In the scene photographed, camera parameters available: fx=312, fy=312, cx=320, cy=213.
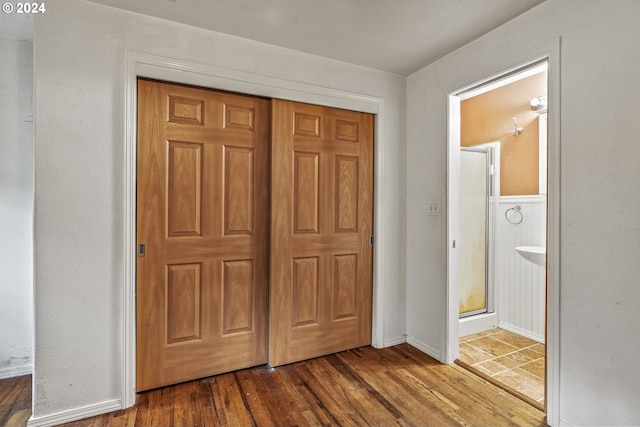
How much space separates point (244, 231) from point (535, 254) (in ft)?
7.80

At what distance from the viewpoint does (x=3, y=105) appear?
7.25 ft

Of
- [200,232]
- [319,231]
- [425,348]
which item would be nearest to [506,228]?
[425,348]

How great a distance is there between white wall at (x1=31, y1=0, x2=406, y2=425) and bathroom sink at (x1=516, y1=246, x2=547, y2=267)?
10.1 feet

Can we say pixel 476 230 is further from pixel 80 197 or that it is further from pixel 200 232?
pixel 80 197

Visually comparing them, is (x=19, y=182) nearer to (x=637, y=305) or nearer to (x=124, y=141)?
(x=124, y=141)

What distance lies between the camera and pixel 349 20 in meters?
1.98

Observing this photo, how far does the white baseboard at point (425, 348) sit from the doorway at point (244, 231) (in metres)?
0.42

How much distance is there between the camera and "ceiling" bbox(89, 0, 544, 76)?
1.82 metres

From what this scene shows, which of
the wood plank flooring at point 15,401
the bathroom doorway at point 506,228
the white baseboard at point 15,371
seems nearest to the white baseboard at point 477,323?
the bathroom doorway at point 506,228

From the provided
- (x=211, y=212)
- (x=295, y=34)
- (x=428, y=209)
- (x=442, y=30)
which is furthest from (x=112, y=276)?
(x=442, y=30)

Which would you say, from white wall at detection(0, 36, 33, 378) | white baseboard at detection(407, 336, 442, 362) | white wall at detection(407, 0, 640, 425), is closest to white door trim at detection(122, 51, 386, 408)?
white wall at detection(0, 36, 33, 378)

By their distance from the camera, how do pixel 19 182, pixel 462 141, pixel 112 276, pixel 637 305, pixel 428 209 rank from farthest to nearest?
1. pixel 462 141
2. pixel 428 209
3. pixel 19 182
4. pixel 112 276
5. pixel 637 305

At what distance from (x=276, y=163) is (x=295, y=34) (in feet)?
2.94

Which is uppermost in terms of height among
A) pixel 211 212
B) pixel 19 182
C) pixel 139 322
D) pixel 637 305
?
pixel 19 182
